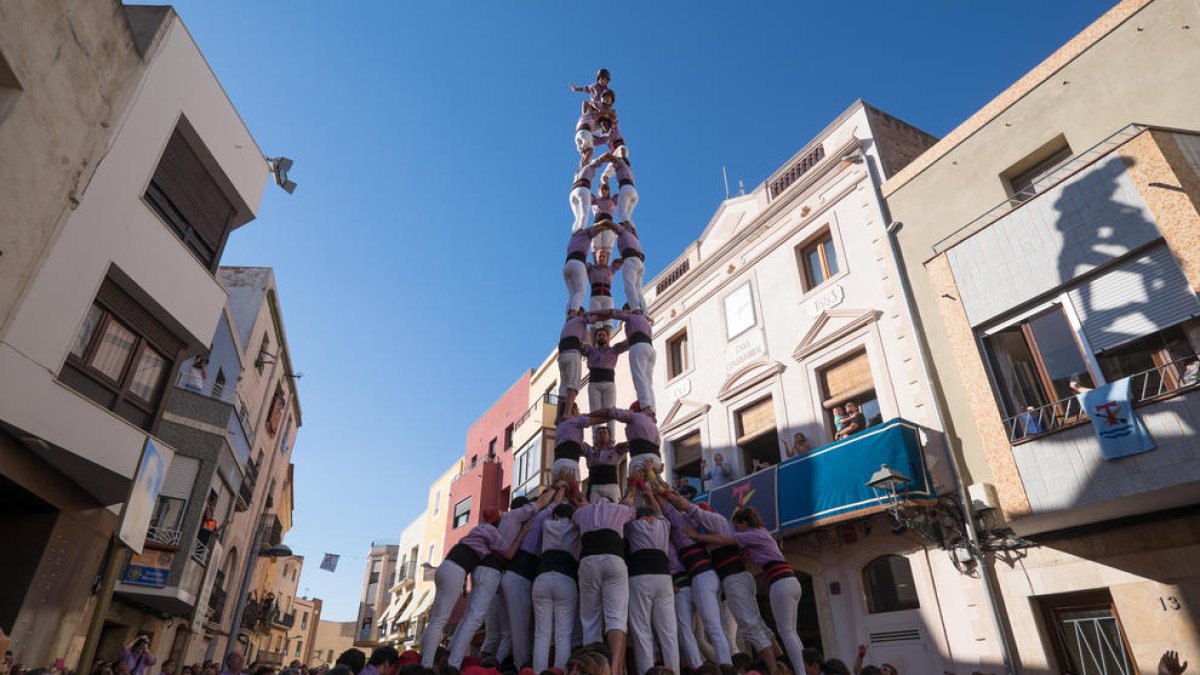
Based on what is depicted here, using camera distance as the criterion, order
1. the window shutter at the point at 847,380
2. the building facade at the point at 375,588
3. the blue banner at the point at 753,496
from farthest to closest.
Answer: the building facade at the point at 375,588, the window shutter at the point at 847,380, the blue banner at the point at 753,496

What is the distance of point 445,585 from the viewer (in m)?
7.51

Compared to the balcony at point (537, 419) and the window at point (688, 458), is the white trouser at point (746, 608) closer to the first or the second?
the window at point (688, 458)

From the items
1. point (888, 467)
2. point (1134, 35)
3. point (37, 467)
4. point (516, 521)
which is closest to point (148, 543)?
point (37, 467)

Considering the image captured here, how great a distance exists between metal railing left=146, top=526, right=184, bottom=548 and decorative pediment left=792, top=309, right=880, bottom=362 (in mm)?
15637

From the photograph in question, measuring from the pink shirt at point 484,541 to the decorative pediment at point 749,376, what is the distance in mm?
9744

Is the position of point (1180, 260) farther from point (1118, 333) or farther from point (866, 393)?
point (866, 393)

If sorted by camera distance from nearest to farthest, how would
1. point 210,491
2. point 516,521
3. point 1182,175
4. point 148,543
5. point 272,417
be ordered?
point 516,521 < point 1182,175 < point 148,543 < point 210,491 < point 272,417

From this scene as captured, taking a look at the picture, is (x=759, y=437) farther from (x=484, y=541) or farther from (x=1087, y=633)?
(x=484, y=541)

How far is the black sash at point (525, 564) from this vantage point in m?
8.14

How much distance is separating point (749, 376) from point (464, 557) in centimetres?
1055

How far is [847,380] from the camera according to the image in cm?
1455

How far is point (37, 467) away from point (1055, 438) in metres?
15.2

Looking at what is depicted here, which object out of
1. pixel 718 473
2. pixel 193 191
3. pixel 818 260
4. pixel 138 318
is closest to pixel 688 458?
pixel 718 473

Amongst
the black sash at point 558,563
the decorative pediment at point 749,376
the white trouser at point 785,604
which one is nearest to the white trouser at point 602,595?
the black sash at point 558,563
